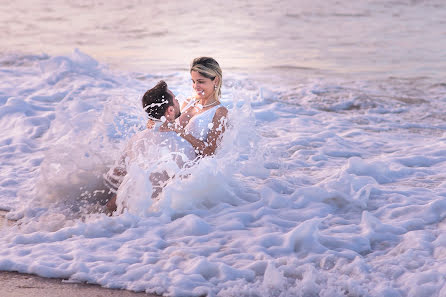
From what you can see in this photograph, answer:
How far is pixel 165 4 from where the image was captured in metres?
27.1

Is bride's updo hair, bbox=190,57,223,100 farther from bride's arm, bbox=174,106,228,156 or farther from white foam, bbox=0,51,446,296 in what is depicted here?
white foam, bbox=0,51,446,296

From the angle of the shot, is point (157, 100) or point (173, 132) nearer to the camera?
point (157, 100)

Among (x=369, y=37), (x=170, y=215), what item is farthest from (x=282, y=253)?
(x=369, y=37)

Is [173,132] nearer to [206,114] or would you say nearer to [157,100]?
[157,100]

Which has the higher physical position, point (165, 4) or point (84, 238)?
point (165, 4)

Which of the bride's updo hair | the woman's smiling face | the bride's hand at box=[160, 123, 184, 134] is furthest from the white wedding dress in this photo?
the bride's updo hair

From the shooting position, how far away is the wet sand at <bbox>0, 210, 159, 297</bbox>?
3.80m

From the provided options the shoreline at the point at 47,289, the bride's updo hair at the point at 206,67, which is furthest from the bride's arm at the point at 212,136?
the shoreline at the point at 47,289

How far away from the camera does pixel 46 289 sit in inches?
152

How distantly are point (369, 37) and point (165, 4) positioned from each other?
12.5 metres

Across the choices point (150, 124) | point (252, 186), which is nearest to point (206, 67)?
point (150, 124)

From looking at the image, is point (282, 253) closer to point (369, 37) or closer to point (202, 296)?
point (202, 296)

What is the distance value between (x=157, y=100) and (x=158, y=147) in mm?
446

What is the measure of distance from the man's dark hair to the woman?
1.30ft
